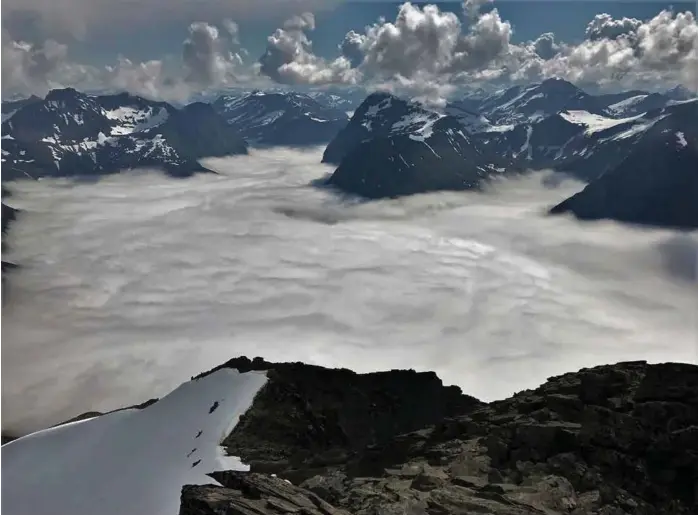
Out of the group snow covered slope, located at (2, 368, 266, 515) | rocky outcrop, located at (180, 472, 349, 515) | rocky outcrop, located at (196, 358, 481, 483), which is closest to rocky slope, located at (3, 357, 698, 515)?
rocky outcrop, located at (180, 472, 349, 515)

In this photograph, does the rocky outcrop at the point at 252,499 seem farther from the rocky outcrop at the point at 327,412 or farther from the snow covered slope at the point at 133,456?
the snow covered slope at the point at 133,456

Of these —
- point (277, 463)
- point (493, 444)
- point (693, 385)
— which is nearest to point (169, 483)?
point (277, 463)

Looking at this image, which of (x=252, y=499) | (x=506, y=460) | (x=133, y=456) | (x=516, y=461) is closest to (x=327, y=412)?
(x=133, y=456)

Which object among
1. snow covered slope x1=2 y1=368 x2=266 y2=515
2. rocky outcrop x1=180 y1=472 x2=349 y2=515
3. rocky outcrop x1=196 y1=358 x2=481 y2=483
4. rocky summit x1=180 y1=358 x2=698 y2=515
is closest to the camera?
rocky outcrop x1=180 y1=472 x2=349 y2=515

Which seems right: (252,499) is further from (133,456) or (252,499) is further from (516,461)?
(133,456)

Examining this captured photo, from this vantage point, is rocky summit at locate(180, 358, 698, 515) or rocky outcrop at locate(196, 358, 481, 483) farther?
rocky outcrop at locate(196, 358, 481, 483)

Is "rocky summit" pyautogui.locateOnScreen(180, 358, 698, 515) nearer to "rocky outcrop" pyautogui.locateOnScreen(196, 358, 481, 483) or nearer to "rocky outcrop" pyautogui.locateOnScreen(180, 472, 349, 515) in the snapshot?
"rocky outcrop" pyautogui.locateOnScreen(180, 472, 349, 515)
